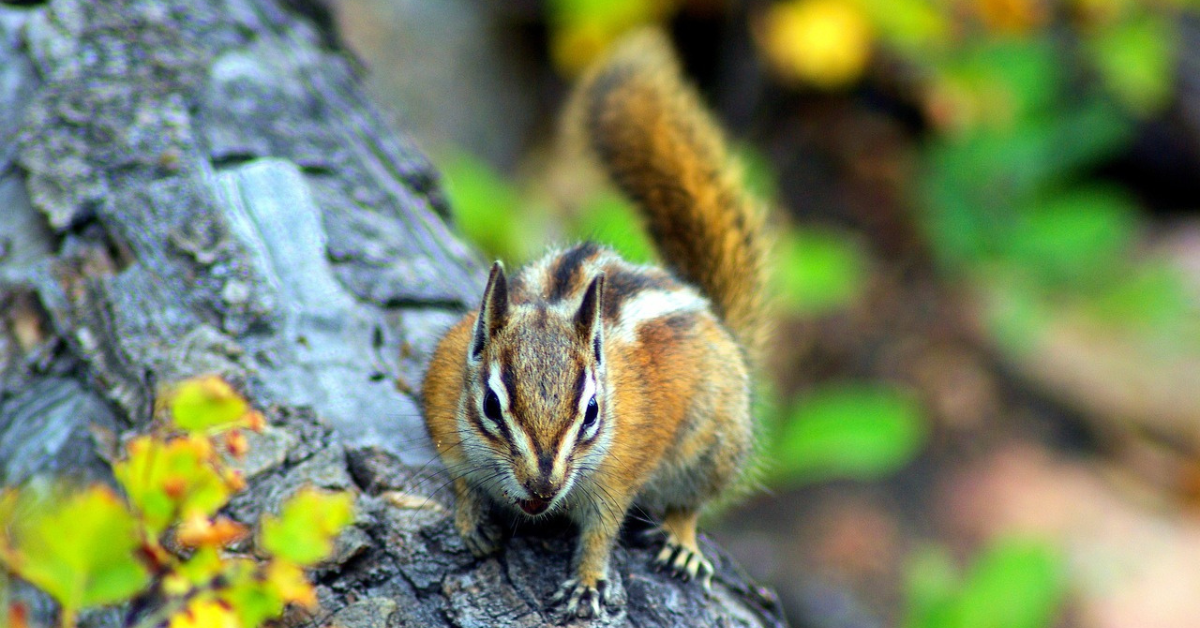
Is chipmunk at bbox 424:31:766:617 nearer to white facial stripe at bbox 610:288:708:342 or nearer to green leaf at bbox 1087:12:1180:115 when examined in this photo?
white facial stripe at bbox 610:288:708:342

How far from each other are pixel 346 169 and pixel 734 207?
3.76 ft

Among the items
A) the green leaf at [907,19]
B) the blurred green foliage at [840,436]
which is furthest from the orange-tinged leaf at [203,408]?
the green leaf at [907,19]

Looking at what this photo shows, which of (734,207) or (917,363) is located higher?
(734,207)

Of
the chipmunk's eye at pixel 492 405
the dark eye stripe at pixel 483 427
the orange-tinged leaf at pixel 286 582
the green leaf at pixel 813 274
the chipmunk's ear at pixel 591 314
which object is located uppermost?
the chipmunk's ear at pixel 591 314

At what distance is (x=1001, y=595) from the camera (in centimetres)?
377

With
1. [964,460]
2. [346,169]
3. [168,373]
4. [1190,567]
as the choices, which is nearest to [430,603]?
[168,373]

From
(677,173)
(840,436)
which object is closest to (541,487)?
(677,173)

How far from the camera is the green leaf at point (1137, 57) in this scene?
486cm

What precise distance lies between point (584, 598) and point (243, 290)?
1006mm

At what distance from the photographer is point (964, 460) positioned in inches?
203

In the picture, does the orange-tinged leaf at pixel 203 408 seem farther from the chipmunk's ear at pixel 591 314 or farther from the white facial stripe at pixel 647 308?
the white facial stripe at pixel 647 308

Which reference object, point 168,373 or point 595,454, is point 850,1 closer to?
point 595,454

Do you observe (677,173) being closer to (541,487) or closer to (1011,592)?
(541,487)

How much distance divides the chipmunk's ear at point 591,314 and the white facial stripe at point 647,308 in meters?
0.19
